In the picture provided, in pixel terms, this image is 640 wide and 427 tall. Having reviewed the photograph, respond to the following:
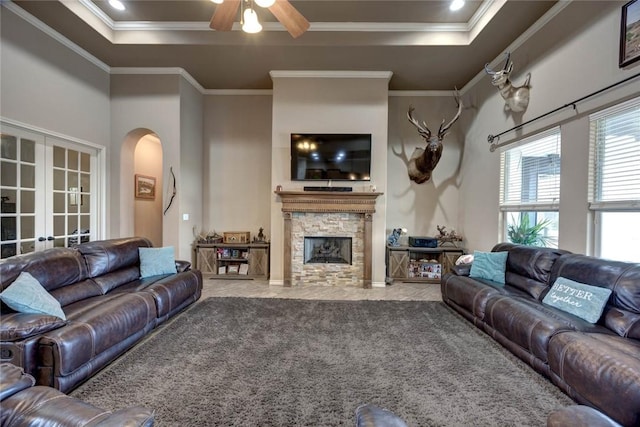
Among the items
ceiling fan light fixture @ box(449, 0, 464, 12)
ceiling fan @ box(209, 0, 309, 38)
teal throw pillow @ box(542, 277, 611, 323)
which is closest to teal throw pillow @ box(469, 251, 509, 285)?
teal throw pillow @ box(542, 277, 611, 323)

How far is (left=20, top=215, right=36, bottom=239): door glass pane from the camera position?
3426 mm

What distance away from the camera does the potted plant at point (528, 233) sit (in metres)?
3.44

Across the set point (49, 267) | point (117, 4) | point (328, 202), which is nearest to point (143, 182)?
point (117, 4)

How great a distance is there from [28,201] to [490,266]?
5926 mm

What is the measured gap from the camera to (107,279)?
2.98 metres

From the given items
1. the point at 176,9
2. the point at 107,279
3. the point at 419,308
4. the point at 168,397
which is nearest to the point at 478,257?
the point at 419,308

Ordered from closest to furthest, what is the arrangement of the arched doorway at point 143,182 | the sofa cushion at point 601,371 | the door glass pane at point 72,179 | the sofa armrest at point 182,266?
1. the sofa cushion at point 601,371
2. the sofa armrest at point 182,266
3. the door glass pane at point 72,179
4. the arched doorway at point 143,182

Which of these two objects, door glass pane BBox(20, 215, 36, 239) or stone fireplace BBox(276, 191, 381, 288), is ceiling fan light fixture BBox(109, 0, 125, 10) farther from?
stone fireplace BBox(276, 191, 381, 288)

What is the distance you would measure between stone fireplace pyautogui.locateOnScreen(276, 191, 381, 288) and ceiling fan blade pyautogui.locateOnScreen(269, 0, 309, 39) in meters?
2.41


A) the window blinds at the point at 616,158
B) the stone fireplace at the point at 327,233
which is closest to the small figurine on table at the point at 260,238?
the stone fireplace at the point at 327,233

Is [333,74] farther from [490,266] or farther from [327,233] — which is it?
[490,266]

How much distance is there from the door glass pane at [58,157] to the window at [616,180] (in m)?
6.51

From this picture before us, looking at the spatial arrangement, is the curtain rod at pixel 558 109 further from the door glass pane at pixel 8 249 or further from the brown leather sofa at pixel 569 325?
the door glass pane at pixel 8 249

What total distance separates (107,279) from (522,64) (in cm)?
577
